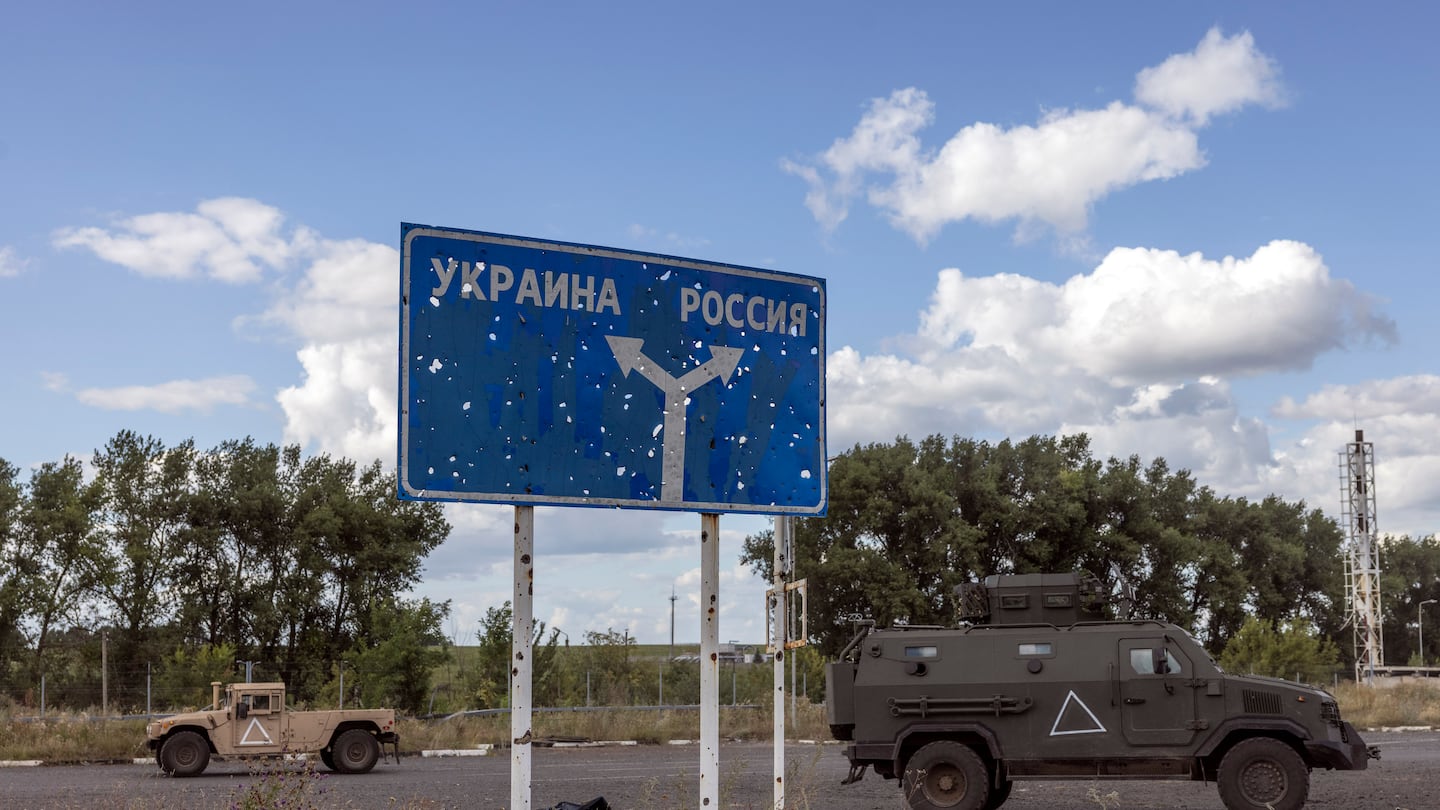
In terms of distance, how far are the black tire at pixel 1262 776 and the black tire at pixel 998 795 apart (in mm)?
2437

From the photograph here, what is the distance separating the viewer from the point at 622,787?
749 inches

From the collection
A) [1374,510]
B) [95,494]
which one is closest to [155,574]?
[95,494]

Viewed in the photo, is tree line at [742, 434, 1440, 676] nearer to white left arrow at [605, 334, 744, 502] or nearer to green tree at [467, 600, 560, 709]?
green tree at [467, 600, 560, 709]

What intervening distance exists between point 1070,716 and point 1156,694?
986mm

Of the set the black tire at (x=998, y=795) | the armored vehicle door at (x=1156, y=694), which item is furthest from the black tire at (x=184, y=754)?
the armored vehicle door at (x=1156, y=694)

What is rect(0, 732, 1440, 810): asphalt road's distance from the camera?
53.6 feet

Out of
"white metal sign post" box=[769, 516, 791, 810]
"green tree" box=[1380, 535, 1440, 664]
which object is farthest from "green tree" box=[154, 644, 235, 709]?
"green tree" box=[1380, 535, 1440, 664]

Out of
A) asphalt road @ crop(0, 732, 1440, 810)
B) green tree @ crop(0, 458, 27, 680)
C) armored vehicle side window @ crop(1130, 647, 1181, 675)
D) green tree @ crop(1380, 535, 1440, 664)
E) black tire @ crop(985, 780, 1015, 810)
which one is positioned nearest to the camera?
armored vehicle side window @ crop(1130, 647, 1181, 675)

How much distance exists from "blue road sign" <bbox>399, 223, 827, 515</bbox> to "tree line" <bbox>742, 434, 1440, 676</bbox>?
152ft

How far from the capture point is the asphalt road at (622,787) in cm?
1633

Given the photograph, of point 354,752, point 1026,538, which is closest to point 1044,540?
point 1026,538

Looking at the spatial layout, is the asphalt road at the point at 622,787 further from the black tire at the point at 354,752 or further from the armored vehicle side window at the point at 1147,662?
the armored vehicle side window at the point at 1147,662

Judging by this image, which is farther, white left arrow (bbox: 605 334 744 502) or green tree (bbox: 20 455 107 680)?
green tree (bbox: 20 455 107 680)

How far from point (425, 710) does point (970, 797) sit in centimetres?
2491
